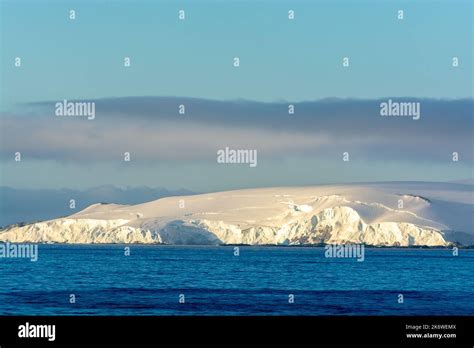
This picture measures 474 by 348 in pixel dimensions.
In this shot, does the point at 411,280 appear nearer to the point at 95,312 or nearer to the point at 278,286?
the point at 278,286

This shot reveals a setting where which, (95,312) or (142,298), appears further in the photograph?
(142,298)

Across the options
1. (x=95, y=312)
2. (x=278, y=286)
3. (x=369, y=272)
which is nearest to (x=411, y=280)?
(x=369, y=272)

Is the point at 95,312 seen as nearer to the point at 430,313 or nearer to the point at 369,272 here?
the point at 430,313
